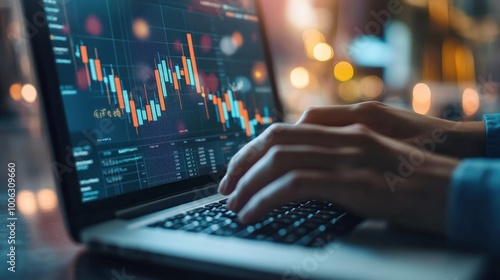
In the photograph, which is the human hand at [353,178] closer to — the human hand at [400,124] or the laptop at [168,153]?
the laptop at [168,153]

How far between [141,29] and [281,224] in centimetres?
37

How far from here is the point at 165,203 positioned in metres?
0.63

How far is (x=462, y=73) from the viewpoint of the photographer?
9.52ft

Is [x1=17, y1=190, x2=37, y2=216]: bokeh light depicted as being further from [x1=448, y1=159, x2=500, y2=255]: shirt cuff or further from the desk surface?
[x1=448, y1=159, x2=500, y2=255]: shirt cuff

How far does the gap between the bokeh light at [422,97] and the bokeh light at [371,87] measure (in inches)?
10.6

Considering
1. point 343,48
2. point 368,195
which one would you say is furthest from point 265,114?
point 343,48

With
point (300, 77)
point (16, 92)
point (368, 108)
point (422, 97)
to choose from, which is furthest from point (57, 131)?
point (16, 92)

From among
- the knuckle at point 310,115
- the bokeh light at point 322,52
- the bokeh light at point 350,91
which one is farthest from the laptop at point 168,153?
the bokeh light at point 350,91

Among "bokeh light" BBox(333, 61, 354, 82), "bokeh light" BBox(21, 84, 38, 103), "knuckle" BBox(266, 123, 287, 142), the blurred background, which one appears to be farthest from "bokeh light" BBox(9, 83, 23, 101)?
"knuckle" BBox(266, 123, 287, 142)

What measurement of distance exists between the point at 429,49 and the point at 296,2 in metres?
1.15

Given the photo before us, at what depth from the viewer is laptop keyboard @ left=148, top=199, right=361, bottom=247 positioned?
46cm

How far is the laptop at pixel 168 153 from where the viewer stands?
410 mm

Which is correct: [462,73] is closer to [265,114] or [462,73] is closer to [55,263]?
[265,114]

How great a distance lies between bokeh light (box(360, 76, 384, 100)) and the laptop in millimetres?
1467
